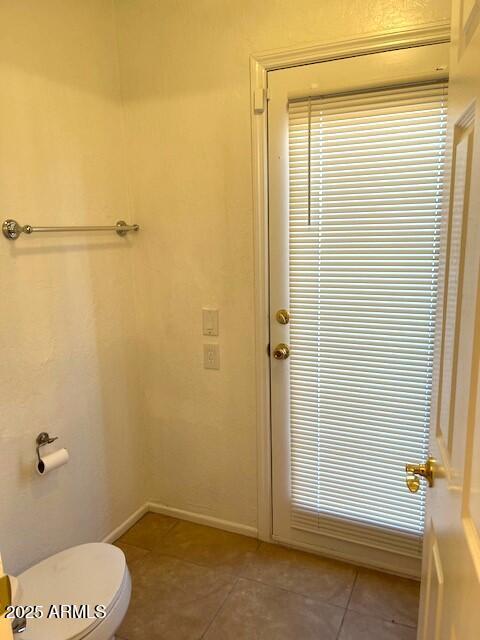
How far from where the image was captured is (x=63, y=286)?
192 cm

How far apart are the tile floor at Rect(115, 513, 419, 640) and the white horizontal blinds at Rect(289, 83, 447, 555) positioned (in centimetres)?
19

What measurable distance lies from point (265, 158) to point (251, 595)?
1.84 m

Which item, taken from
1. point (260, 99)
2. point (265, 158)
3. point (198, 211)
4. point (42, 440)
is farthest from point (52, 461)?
point (260, 99)

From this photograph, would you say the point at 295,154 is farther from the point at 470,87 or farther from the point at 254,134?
the point at 470,87

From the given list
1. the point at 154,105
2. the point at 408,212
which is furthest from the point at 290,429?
the point at 154,105

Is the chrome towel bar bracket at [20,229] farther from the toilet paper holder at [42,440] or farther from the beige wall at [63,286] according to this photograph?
the toilet paper holder at [42,440]

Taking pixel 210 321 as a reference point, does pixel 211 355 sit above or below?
below

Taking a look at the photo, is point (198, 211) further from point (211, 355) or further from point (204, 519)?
point (204, 519)

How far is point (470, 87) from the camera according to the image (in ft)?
2.54

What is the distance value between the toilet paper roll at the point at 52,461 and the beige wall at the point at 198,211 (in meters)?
0.64

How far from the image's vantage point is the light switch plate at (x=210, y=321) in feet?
7.13

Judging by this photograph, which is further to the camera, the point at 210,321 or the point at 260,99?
the point at 210,321

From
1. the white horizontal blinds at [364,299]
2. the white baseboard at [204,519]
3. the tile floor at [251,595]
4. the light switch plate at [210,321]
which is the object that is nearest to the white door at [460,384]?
the white horizontal blinds at [364,299]

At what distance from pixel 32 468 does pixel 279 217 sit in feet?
4.68
